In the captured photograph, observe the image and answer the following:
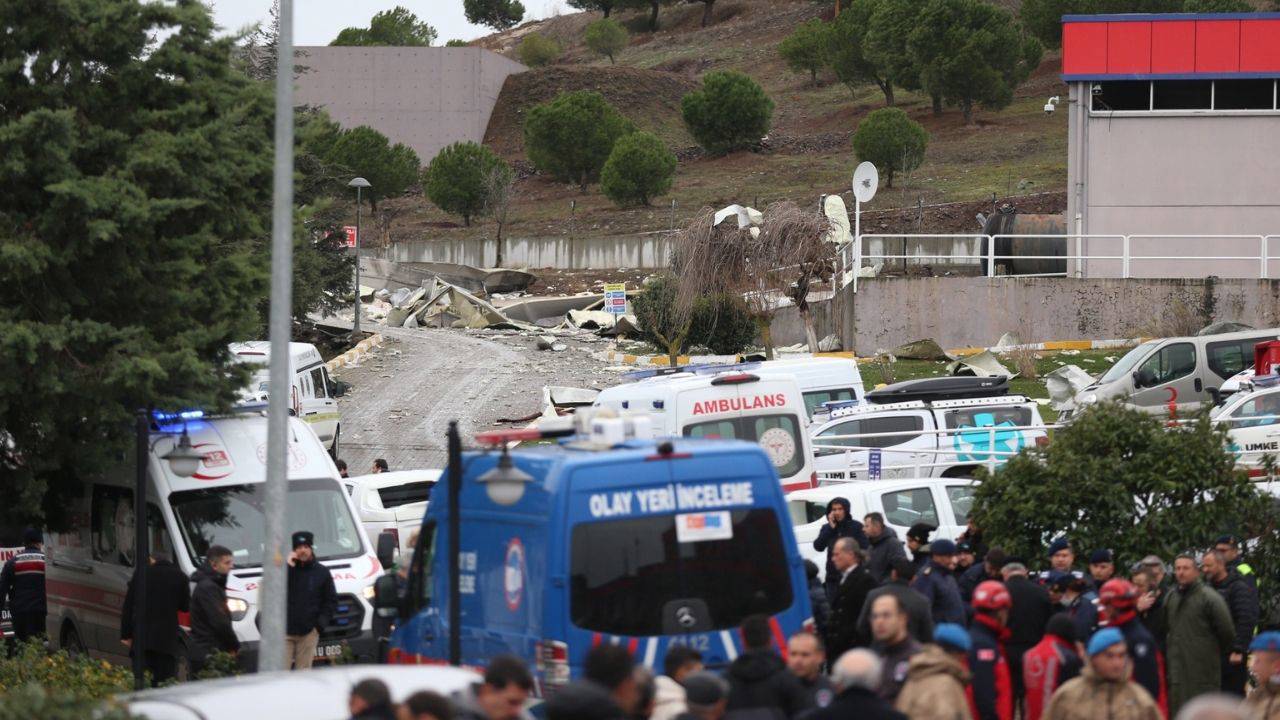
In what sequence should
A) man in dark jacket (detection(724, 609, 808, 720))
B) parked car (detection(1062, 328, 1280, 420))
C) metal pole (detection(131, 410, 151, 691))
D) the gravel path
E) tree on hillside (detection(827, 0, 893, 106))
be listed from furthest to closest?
tree on hillside (detection(827, 0, 893, 106)), the gravel path, parked car (detection(1062, 328, 1280, 420)), metal pole (detection(131, 410, 151, 691)), man in dark jacket (detection(724, 609, 808, 720))

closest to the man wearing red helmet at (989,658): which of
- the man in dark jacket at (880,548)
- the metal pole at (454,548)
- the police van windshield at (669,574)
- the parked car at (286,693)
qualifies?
the police van windshield at (669,574)

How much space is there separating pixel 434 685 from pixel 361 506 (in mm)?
11527

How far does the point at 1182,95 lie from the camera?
112 ft

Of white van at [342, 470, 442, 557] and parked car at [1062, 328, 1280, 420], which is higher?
parked car at [1062, 328, 1280, 420]

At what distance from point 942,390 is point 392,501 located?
28.4 feet

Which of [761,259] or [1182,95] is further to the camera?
A: [1182,95]

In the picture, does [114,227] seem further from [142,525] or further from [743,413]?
[743,413]

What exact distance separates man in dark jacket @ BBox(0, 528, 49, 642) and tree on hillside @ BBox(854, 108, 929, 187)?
58.3 m

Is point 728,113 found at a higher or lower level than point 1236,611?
higher

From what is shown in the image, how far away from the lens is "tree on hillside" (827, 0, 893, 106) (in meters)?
90.3

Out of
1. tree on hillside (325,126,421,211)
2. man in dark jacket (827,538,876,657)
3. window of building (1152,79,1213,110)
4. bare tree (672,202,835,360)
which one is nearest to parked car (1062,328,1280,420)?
bare tree (672,202,835,360)

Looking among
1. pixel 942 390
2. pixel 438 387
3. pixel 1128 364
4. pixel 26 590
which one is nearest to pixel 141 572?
pixel 26 590

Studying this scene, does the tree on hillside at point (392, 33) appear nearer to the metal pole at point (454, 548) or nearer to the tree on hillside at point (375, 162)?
the tree on hillside at point (375, 162)

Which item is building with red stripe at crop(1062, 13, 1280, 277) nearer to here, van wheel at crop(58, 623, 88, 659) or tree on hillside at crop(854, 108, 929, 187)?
van wheel at crop(58, 623, 88, 659)
